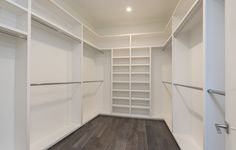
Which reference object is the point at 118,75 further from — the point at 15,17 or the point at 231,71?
the point at 231,71

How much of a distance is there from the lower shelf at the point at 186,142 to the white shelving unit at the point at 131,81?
1.22 metres

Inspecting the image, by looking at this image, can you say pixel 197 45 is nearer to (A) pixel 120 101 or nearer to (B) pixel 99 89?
(A) pixel 120 101

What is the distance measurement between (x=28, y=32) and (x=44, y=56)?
2.09ft

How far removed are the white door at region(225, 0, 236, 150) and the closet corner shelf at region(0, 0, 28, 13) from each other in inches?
74.7

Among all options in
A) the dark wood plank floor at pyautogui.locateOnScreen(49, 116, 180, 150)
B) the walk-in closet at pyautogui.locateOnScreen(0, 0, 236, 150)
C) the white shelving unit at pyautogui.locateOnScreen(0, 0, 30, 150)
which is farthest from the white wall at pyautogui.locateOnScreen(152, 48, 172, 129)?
the white shelving unit at pyautogui.locateOnScreen(0, 0, 30, 150)

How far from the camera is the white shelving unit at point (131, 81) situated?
3.51 meters

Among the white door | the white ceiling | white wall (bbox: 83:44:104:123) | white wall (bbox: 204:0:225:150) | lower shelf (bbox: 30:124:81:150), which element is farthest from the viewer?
white wall (bbox: 83:44:104:123)

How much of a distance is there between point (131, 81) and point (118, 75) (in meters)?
0.48

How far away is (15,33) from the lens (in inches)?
55.4

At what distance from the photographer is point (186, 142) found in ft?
6.78

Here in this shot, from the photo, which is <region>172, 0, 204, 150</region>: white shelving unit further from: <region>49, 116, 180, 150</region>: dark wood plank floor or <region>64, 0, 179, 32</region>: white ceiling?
<region>64, 0, 179, 32</region>: white ceiling

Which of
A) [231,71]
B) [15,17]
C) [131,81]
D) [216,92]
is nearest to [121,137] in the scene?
[131,81]

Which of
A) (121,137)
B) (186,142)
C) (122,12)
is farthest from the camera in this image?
(122,12)

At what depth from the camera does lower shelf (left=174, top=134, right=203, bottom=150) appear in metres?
1.91
